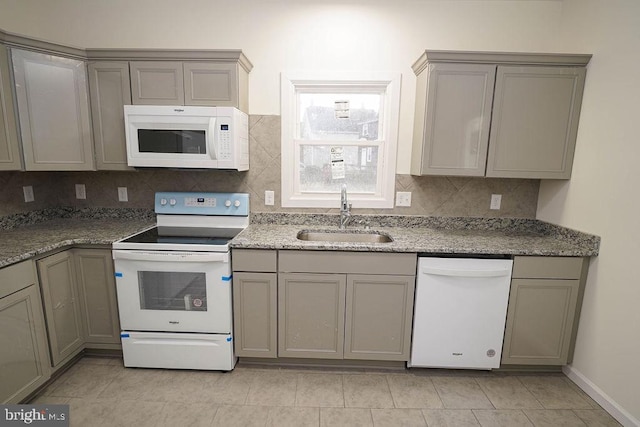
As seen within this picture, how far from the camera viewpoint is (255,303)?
210 cm

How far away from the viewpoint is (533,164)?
2174 millimetres

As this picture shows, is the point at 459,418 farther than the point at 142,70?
No

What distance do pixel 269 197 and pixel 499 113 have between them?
1.78 metres

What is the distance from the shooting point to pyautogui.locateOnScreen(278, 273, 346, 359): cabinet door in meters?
2.07

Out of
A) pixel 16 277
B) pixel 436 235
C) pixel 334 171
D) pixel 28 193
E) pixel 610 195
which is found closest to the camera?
pixel 16 277

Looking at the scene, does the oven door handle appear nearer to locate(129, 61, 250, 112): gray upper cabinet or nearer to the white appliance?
the white appliance

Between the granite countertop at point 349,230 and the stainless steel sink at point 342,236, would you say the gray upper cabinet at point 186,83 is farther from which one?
the stainless steel sink at point 342,236

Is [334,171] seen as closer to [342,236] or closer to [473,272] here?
[342,236]

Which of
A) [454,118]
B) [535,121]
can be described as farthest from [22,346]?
[535,121]

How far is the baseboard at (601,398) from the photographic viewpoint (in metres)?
1.74

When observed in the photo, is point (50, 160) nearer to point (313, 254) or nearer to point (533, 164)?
point (313, 254)

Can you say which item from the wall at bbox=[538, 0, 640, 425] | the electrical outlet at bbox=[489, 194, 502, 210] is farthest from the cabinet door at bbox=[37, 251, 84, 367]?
the wall at bbox=[538, 0, 640, 425]

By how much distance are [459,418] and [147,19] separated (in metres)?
3.49

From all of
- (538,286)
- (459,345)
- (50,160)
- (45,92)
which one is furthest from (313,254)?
(45,92)
